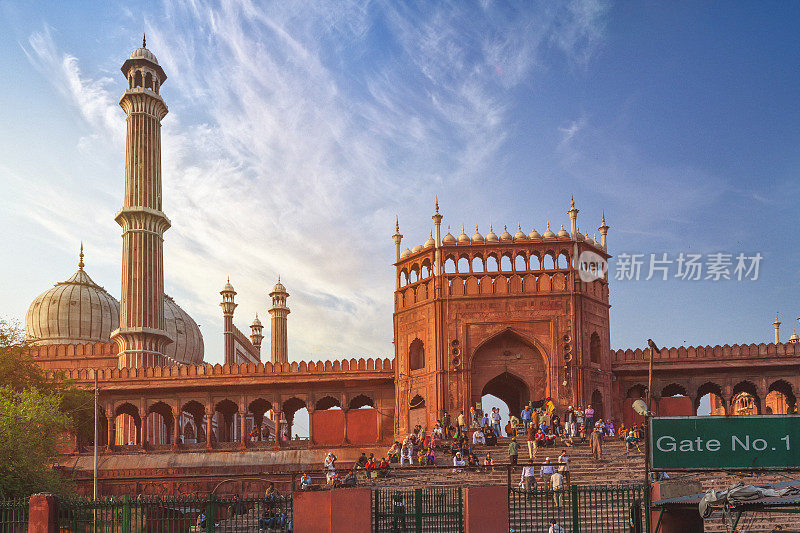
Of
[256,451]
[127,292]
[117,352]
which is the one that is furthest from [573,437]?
[117,352]

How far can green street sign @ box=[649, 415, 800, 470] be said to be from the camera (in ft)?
41.9

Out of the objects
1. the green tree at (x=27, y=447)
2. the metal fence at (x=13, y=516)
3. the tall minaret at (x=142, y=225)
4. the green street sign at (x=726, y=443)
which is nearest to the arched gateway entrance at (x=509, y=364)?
the green tree at (x=27, y=447)

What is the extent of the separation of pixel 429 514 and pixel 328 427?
53.2 ft

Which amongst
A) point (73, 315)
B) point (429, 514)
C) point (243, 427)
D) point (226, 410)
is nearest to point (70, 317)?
point (73, 315)

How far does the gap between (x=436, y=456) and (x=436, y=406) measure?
4030mm

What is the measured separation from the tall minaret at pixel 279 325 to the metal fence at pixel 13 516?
36909 mm

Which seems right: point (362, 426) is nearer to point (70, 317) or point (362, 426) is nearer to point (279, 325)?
point (70, 317)

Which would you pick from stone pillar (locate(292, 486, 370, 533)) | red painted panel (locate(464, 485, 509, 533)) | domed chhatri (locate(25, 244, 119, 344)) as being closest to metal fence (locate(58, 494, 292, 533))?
stone pillar (locate(292, 486, 370, 533))

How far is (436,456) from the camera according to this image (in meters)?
25.8

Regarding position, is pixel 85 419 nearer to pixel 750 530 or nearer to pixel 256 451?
pixel 256 451

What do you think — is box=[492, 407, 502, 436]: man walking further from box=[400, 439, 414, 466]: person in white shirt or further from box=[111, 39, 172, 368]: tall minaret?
box=[111, 39, 172, 368]: tall minaret

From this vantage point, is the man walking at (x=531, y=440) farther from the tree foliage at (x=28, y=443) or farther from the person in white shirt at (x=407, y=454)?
the tree foliage at (x=28, y=443)

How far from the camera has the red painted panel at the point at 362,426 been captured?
31766mm

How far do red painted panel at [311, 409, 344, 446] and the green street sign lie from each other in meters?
19.8
